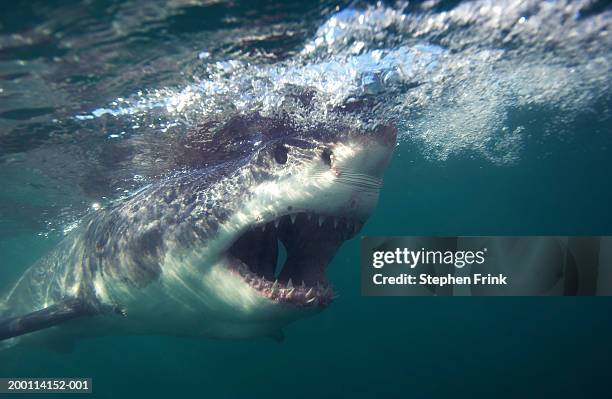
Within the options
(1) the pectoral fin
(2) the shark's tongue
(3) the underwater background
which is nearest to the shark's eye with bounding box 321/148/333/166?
(2) the shark's tongue

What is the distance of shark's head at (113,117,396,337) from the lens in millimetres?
3455

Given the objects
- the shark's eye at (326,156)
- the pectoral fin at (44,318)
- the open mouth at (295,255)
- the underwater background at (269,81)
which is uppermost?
the underwater background at (269,81)

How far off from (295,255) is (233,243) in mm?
816

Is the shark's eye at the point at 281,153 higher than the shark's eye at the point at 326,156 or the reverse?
higher

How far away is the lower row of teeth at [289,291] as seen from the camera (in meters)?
3.72

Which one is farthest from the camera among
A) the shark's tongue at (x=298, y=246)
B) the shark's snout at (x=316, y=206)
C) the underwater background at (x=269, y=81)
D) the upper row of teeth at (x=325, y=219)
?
the underwater background at (x=269, y=81)

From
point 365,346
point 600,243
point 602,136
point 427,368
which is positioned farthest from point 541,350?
point 600,243

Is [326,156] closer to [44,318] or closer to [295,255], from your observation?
[295,255]

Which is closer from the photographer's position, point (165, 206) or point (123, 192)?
point (165, 206)

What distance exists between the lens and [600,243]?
216 inches

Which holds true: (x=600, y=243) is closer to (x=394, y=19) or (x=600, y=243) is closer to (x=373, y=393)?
(x=394, y=19)

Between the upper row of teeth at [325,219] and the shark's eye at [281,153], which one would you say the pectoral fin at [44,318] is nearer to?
the upper row of teeth at [325,219]

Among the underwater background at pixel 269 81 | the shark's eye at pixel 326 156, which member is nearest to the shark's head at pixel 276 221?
the shark's eye at pixel 326 156

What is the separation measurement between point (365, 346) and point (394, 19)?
41872 mm
